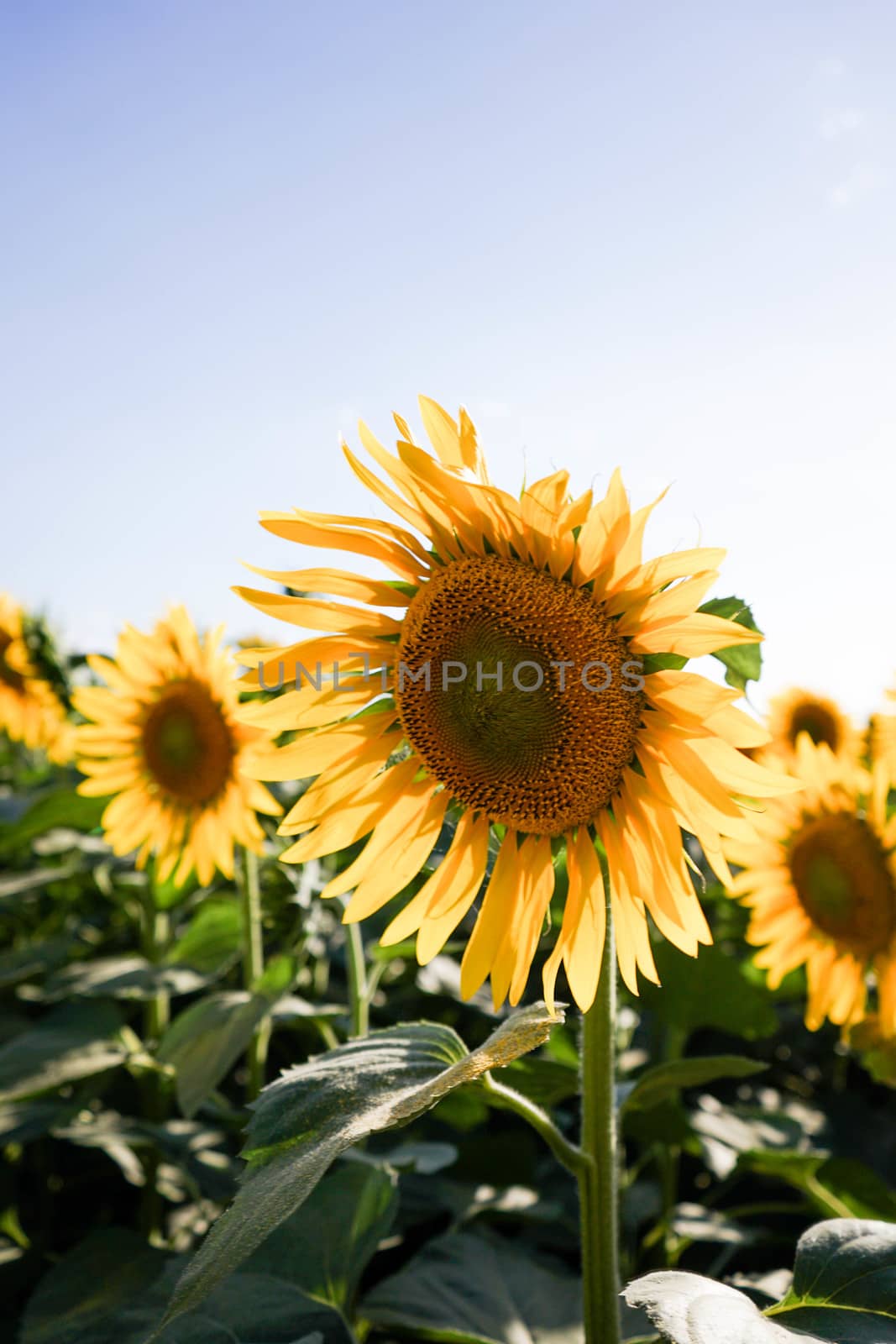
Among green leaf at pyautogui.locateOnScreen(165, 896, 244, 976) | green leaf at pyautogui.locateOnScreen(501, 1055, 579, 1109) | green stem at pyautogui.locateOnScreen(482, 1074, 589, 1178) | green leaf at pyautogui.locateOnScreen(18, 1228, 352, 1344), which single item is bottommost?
green leaf at pyautogui.locateOnScreen(18, 1228, 352, 1344)

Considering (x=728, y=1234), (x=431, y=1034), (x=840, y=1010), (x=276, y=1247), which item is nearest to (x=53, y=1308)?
(x=276, y=1247)

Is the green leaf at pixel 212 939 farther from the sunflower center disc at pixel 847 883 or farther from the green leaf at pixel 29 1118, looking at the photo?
the sunflower center disc at pixel 847 883

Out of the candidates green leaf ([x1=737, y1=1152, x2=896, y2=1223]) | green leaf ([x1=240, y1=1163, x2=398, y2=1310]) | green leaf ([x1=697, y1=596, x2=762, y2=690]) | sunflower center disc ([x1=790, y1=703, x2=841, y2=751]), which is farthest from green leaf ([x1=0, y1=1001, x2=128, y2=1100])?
sunflower center disc ([x1=790, y1=703, x2=841, y2=751])

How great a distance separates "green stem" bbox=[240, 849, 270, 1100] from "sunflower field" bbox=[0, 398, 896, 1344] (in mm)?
11

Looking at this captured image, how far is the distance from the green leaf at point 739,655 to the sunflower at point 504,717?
0.21 feet

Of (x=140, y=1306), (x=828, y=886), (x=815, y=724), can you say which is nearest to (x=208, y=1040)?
(x=140, y=1306)

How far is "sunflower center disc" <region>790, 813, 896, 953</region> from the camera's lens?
260cm

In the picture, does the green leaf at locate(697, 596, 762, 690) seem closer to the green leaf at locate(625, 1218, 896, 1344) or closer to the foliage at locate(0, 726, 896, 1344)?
the foliage at locate(0, 726, 896, 1344)

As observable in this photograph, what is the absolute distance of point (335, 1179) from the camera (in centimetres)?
176

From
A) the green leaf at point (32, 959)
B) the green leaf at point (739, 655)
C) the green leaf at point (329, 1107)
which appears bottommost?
the green leaf at point (32, 959)

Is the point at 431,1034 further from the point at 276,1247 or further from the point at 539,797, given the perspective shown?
the point at 276,1247

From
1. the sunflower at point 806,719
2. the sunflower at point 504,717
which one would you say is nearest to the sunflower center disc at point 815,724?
the sunflower at point 806,719

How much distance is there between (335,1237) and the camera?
1.65m

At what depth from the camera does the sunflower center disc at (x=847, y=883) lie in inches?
102
